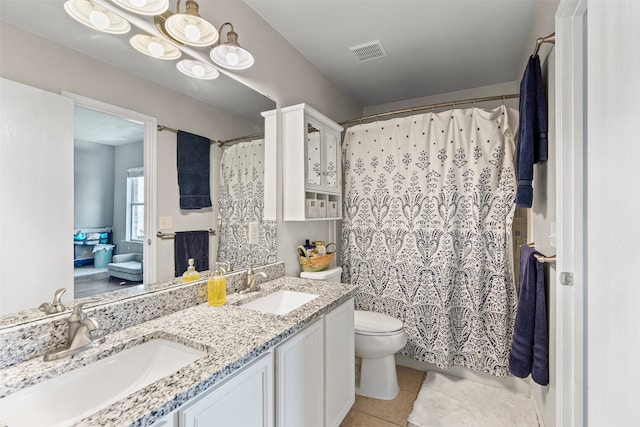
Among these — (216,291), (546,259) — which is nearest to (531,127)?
(546,259)

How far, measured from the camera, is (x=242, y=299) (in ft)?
4.94

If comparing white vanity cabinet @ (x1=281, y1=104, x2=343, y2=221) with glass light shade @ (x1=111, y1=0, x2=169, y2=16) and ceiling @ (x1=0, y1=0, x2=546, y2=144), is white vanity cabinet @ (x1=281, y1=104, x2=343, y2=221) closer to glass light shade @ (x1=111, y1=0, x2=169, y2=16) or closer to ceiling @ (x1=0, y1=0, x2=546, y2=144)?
ceiling @ (x1=0, y1=0, x2=546, y2=144)

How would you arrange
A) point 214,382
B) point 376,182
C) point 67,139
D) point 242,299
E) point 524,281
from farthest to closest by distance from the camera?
point 376,182 < point 524,281 < point 242,299 < point 67,139 < point 214,382

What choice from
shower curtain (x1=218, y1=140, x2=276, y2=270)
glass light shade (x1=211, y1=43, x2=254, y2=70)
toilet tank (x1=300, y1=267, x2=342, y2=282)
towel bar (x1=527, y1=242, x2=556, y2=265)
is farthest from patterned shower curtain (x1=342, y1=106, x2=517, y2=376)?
glass light shade (x1=211, y1=43, x2=254, y2=70)

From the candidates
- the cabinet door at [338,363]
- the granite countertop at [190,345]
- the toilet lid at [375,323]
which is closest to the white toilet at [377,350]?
the toilet lid at [375,323]

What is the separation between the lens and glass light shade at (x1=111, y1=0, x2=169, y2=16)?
1.16 metres

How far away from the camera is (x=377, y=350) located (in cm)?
203

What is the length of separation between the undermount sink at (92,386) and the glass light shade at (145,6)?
127cm

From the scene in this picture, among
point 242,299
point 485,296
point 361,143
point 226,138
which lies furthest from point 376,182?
point 242,299

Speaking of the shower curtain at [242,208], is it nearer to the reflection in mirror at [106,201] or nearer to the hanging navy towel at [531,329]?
the reflection in mirror at [106,201]

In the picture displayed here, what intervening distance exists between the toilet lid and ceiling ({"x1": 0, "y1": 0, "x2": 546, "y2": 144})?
162 cm

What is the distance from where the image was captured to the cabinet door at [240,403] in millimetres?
800
